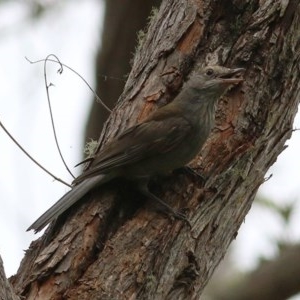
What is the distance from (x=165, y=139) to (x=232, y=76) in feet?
1.67

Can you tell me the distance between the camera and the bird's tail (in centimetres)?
488

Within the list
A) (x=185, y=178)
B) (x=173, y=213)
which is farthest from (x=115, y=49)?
(x=173, y=213)

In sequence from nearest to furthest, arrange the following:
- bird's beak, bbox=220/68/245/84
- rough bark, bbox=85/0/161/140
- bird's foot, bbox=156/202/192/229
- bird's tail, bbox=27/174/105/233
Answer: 1. bird's foot, bbox=156/202/192/229
2. bird's tail, bbox=27/174/105/233
3. bird's beak, bbox=220/68/245/84
4. rough bark, bbox=85/0/161/140

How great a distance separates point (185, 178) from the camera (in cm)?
509

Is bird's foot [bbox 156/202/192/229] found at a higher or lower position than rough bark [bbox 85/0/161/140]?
lower

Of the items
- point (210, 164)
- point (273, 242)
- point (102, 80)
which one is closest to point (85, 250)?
point (210, 164)

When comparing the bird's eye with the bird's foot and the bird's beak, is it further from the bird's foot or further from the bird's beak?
the bird's foot

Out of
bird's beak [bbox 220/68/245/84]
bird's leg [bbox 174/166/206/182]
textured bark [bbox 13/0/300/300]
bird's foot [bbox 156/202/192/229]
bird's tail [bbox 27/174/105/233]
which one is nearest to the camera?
textured bark [bbox 13/0/300/300]

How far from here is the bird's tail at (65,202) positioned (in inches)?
192

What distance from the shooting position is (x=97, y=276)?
4.54m

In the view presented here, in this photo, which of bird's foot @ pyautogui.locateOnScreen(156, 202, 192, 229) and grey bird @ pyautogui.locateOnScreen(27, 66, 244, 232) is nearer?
bird's foot @ pyautogui.locateOnScreen(156, 202, 192, 229)

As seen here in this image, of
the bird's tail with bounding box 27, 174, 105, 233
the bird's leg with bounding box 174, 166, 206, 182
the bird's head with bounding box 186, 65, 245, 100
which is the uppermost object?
the bird's head with bounding box 186, 65, 245, 100

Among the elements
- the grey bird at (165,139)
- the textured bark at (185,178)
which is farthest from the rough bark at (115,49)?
the grey bird at (165,139)

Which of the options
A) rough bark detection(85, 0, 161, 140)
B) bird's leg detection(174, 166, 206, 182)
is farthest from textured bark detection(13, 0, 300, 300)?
rough bark detection(85, 0, 161, 140)
